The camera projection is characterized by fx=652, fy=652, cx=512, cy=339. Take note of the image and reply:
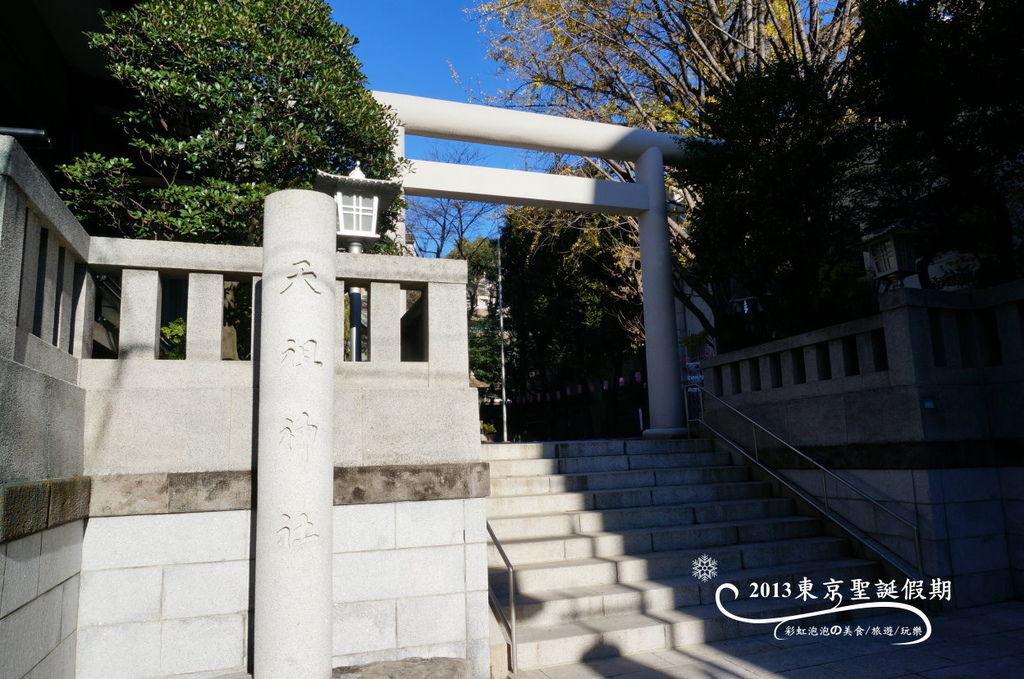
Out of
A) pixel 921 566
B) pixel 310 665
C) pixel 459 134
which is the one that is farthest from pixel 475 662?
pixel 459 134

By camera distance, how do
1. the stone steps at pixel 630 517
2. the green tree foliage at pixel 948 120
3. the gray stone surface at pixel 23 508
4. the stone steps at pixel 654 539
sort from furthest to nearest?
the stone steps at pixel 630 517 < the green tree foliage at pixel 948 120 < the stone steps at pixel 654 539 < the gray stone surface at pixel 23 508

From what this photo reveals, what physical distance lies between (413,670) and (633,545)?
341 cm

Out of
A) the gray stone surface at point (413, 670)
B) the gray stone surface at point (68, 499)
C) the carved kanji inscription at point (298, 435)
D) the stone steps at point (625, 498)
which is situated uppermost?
the carved kanji inscription at point (298, 435)

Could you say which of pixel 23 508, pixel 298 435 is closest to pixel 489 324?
pixel 298 435


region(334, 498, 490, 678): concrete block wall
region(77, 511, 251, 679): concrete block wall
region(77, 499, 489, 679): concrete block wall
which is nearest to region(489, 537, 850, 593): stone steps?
region(334, 498, 490, 678): concrete block wall

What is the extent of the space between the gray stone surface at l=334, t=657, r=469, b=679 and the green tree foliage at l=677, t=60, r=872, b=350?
6.92 m

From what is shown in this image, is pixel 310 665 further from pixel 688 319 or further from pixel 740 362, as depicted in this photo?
pixel 688 319

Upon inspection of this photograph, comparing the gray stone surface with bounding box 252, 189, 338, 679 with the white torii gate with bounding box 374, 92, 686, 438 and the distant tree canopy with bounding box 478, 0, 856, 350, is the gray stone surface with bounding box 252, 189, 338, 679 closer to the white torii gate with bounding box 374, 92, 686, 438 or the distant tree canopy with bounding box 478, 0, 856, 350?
the white torii gate with bounding box 374, 92, 686, 438

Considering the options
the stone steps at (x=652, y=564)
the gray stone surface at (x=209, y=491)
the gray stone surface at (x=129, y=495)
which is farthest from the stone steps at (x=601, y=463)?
the gray stone surface at (x=129, y=495)

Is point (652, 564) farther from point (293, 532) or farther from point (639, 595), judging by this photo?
point (293, 532)

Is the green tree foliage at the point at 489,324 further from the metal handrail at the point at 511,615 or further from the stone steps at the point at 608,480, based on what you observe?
the metal handrail at the point at 511,615

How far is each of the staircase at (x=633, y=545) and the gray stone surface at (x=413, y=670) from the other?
1.04 m

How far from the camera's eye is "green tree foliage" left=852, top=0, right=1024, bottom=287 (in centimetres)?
727

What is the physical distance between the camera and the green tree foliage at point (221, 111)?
7125 mm
